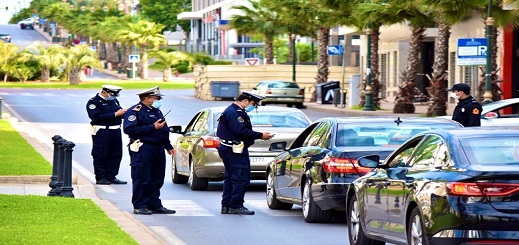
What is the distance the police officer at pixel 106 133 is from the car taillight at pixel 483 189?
12461mm

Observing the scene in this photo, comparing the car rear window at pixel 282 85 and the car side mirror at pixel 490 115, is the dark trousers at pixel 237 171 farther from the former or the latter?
the car rear window at pixel 282 85

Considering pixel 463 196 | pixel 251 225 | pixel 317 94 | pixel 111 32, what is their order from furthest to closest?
pixel 111 32 → pixel 317 94 → pixel 251 225 → pixel 463 196

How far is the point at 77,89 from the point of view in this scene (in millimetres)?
86625

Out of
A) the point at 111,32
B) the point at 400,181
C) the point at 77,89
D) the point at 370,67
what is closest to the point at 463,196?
the point at 400,181

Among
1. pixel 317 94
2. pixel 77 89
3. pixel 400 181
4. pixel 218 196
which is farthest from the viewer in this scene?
pixel 77 89

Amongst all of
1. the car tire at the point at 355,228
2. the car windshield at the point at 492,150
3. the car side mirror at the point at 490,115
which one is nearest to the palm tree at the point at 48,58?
the car side mirror at the point at 490,115

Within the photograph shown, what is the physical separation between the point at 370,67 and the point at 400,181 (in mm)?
46863

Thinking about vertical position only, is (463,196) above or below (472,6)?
below

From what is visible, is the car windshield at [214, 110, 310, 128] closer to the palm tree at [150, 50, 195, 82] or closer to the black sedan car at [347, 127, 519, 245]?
the black sedan car at [347, 127, 519, 245]

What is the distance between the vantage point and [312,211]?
52.5 feet

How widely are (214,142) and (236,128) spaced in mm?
3780

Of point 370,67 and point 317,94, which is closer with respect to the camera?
point 370,67

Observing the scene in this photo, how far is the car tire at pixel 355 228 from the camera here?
1287 cm

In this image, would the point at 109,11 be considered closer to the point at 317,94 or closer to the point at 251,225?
the point at 317,94
